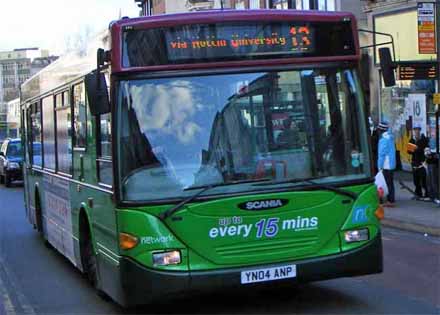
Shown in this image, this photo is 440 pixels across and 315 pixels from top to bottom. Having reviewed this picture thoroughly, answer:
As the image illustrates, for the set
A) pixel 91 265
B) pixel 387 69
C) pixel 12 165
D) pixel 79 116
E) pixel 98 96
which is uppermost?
pixel 387 69

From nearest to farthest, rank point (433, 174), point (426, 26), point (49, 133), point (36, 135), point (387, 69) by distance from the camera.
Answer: point (387, 69), point (49, 133), point (36, 135), point (433, 174), point (426, 26)

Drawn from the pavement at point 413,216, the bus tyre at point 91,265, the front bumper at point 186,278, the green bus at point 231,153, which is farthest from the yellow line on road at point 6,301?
the pavement at point 413,216

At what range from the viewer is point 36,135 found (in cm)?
1277

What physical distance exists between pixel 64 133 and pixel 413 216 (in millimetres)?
7161

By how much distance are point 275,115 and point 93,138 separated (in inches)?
78.6

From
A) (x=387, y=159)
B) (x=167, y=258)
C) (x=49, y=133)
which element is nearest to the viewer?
(x=167, y=258)

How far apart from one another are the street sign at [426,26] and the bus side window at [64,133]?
9.56 meters

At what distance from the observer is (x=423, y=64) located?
57.8ft

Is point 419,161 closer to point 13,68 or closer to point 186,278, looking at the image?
point 186,278

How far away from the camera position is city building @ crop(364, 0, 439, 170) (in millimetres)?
20906

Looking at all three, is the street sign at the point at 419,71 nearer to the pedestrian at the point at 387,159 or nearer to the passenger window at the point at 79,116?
the pedestrian at the point at 387,159

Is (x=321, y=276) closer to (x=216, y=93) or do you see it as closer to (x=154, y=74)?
(x=216, y=93)

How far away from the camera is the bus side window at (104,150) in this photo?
6.91 m

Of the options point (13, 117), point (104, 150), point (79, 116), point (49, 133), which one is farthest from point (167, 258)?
point (13, 117)
